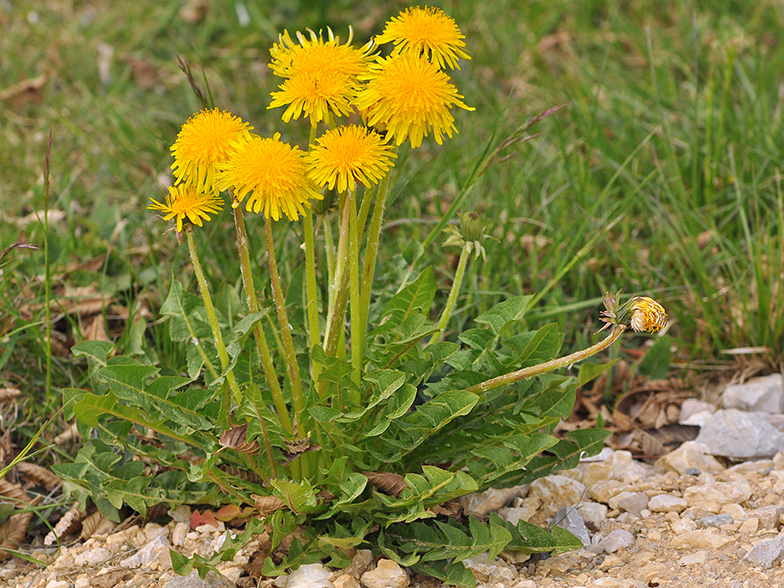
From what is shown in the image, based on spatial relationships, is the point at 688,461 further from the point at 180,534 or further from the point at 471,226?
the point at 180,534

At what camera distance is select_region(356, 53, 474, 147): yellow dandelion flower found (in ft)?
4.51

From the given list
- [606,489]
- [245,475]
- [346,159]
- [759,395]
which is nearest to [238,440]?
[245,475]

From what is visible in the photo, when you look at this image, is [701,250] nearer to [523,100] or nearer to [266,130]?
[523,100]

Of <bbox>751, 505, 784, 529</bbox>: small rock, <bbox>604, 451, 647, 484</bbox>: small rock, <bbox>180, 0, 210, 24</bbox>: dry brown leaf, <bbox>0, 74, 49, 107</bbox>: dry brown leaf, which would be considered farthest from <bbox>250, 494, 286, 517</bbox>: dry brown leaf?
<bbox>180, 0, 210, 24</bbox>: dry brown leaf

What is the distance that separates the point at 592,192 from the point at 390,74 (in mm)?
1747

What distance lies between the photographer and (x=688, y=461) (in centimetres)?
209

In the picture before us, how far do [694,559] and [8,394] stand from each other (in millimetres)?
1821

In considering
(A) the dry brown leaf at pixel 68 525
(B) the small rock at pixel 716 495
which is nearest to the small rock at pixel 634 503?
(B) the small rock at pixel 716 495

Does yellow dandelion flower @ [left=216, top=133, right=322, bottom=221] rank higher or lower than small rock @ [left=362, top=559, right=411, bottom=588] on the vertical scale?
higher

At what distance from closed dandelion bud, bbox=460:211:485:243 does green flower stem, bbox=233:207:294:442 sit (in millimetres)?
463

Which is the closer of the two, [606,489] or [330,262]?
[330,262]

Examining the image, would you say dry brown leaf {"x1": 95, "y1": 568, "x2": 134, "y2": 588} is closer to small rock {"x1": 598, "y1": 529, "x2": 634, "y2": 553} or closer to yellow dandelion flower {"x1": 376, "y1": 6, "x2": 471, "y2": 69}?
small rock {"x1": 598, "y1": 529, "x2": 634, "y2": 553}

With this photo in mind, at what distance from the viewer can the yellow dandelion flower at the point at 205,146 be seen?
56.7 inches

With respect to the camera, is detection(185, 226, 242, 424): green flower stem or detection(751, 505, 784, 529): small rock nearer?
detection(185, 226, 242, 424): green flower stem
